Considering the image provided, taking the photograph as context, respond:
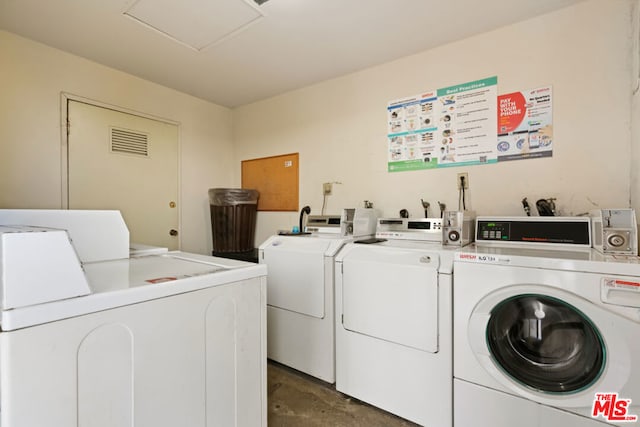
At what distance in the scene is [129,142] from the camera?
270cm

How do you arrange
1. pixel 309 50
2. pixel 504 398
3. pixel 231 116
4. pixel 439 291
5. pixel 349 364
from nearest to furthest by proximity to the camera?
pixel 504 398 → pixel 439 291 → pixel 349 364 → pixel 309 50 → pixel 231 116

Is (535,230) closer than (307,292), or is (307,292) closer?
(535,230)

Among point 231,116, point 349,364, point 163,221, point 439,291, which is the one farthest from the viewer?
point 231,116

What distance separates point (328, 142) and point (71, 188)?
7.26ft

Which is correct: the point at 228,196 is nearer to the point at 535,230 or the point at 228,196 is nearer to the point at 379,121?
the point at 379,121

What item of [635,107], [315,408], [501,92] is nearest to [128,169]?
[315,408]

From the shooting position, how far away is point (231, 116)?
3588 mm

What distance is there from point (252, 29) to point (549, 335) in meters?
2.47

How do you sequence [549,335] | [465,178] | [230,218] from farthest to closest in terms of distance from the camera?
[230,218] → [465,178] → [549,335]

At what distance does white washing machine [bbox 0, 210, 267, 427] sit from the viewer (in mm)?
682

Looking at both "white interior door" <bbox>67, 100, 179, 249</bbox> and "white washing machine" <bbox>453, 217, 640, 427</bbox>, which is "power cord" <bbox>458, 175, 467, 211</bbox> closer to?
"white washing machine" <bbox>453, 217, 640, 427</bbox>

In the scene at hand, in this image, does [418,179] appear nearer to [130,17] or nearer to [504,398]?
[504,398]

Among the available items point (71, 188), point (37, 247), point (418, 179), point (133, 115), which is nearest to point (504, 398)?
point (418, 179)

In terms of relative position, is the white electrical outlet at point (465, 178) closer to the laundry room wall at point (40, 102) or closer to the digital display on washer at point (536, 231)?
the digital display on washer at point (536, 231)
